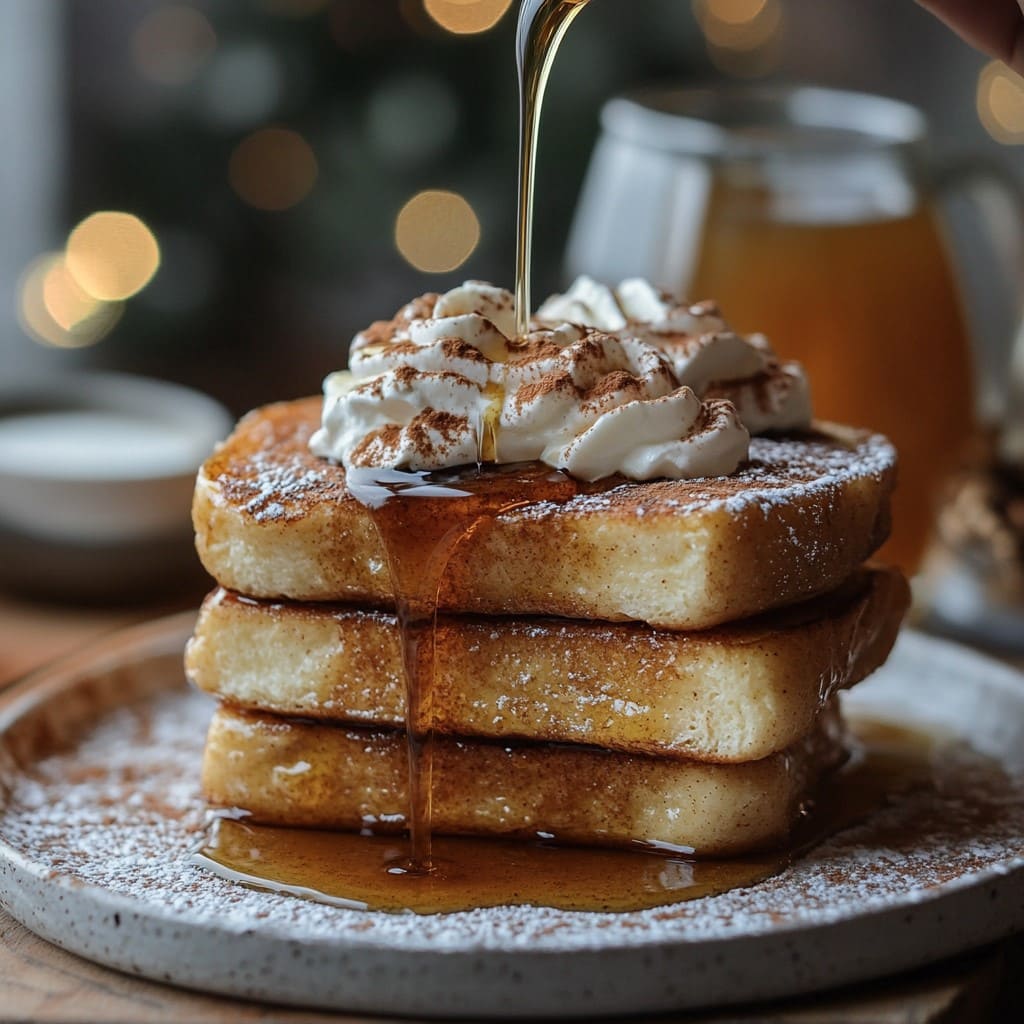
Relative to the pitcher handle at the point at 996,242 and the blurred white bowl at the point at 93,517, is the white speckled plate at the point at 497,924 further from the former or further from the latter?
the pitcher handle at the point at 996,242

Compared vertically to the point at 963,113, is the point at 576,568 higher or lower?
lower

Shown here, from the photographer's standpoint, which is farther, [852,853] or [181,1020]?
[852,853]

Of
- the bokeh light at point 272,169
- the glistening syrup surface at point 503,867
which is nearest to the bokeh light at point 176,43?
the bokeh light at point 272,169

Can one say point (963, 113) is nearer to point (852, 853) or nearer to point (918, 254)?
point (918, 254)

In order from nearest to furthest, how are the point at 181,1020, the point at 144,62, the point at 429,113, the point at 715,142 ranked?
the point at 181,1020 → the point at 715,142 → the point at 429,113 → the point at 144,62

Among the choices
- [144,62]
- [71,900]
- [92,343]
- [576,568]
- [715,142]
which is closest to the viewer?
[71,900]

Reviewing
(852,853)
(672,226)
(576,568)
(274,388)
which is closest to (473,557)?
(576,568)
